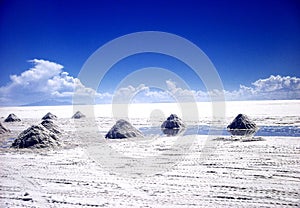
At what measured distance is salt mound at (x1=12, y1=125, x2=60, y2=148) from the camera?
12211 millimetres

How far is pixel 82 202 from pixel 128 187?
4.15 ft

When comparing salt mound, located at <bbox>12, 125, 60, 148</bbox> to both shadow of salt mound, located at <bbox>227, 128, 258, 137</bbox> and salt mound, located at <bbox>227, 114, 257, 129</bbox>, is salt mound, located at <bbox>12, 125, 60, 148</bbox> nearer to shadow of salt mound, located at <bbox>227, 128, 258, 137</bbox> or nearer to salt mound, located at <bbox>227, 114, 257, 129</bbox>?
shadow of salt mound, located at <bbox>227, 128, 258, 137</bbox>

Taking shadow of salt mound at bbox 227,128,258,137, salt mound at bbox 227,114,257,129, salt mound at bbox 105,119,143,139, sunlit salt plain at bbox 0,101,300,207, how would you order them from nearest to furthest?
sunlit salt plain at bbox 0,101,300,207 < salt mound at bbox 105,119,143,139 < shadow of salt mound at bbox 227,128,258,137 < salt mound at bbox 227,114,257,129

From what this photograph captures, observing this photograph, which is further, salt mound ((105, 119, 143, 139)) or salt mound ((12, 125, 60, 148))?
salt mound ((105, 119, 143, 139))

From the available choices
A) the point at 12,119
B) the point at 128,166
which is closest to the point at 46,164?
the point at 128,166

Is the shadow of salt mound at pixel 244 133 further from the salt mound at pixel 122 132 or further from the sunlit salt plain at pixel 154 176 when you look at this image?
the salt mound at pixel 122 132

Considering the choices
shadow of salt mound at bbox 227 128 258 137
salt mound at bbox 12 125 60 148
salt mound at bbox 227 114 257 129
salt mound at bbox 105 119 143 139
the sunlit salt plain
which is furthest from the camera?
salt mound at bbox 227 114 257 129

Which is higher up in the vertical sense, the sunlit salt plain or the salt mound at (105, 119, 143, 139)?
the salt mound at (105, 119, 143, 139)

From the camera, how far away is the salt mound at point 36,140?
12211 millimetres

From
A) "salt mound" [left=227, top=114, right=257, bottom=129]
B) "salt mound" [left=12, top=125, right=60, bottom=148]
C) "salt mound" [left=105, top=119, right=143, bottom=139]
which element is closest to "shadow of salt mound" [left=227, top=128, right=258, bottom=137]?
"salt mound" [left=227, top=114, right=257, bottom=129]

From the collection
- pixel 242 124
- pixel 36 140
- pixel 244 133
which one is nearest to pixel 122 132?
pixel 36 140

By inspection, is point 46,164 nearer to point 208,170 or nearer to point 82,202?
point 82,202

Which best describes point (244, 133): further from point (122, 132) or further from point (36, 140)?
point (36, 140)

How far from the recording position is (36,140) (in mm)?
12328
